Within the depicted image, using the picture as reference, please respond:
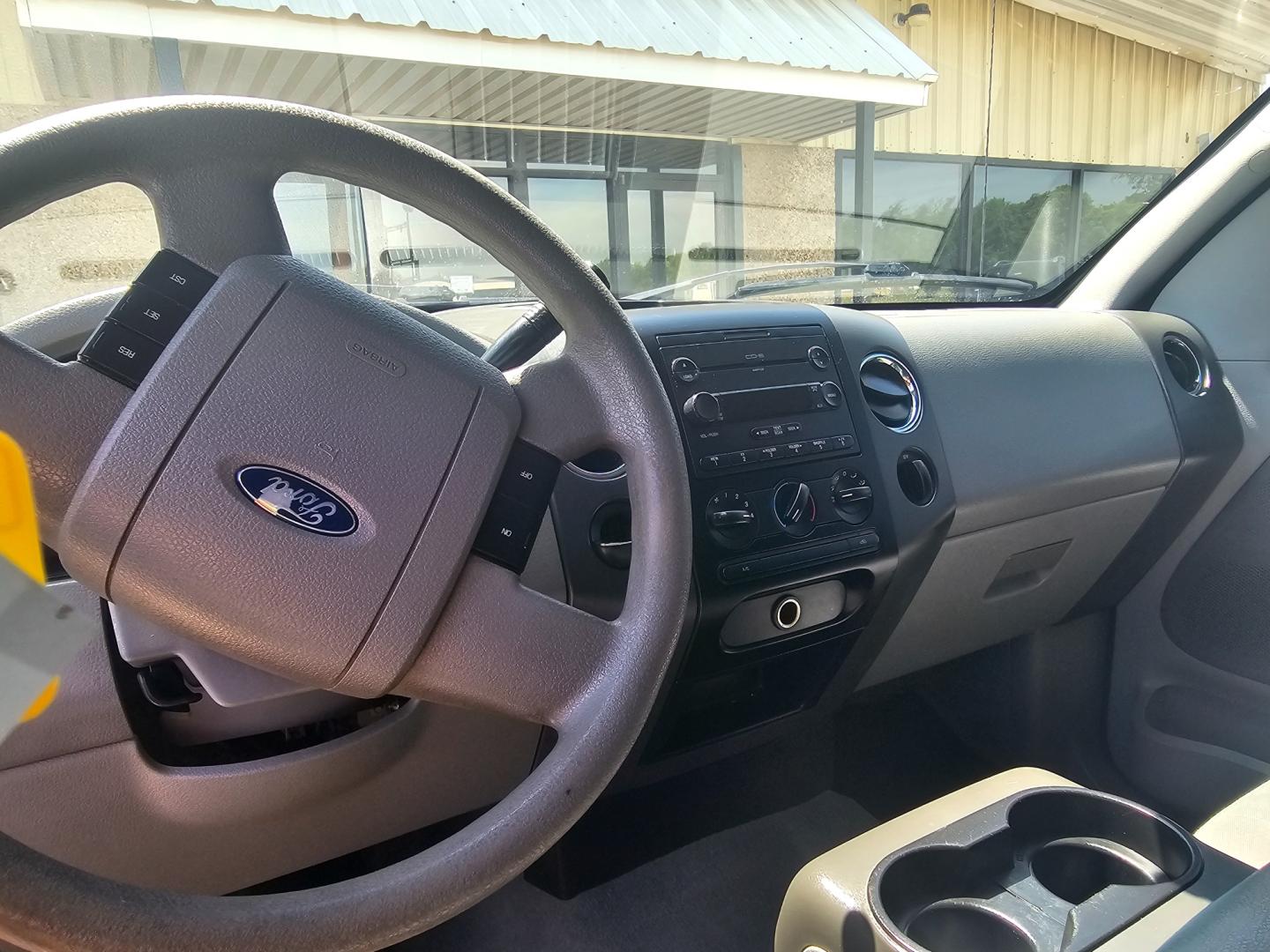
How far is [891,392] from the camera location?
5.09 feet

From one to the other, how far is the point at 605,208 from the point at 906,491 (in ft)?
2.08

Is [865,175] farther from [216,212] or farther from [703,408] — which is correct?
[216,212]

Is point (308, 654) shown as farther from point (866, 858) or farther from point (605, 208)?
point (605, 208)

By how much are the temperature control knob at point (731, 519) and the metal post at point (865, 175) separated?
2.59 ft

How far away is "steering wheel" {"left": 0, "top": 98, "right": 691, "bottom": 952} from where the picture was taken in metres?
0.69

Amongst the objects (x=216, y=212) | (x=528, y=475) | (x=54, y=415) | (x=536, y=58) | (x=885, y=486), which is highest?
(x=536, y=58)

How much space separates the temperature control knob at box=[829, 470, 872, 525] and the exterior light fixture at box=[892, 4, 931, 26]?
3.12ft

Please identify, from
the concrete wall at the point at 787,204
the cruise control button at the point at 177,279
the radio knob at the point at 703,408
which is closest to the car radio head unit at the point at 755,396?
the radio knob at the point at 703,408

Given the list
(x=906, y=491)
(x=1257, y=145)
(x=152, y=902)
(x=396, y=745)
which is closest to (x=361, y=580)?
(x=152, y=902)

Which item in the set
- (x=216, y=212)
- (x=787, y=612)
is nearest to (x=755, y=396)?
(x=787, y=612)

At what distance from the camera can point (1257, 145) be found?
1.86 metres

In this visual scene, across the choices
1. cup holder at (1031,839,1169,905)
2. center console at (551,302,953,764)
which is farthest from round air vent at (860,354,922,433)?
cup holder at (1031,839,1169,905)

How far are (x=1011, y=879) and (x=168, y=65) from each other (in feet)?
4.56

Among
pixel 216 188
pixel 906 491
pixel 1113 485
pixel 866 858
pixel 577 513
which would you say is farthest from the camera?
pixel 1113 485
